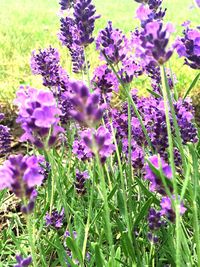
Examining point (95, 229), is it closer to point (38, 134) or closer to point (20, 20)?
point (38, 134)

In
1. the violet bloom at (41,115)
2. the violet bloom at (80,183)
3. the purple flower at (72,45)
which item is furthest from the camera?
the purple flower at (72,45)

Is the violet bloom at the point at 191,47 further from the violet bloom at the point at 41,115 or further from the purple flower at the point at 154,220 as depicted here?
the violet bloom at the point at 41,115

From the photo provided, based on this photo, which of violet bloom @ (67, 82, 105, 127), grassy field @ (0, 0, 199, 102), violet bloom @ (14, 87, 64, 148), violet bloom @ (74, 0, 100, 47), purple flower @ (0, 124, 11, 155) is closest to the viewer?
violet bloom @ (67, 82, 105, 127)

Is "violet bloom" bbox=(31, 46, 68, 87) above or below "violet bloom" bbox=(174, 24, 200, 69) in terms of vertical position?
above

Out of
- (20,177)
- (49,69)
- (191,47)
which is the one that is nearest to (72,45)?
(49,69)

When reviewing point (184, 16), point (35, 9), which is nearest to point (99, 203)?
point (184, 16)

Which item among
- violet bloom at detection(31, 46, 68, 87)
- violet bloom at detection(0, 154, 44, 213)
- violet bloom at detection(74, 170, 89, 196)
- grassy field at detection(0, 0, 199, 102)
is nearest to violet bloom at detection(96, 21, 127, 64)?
violet bloom at detection(74, 170, 89, 196)

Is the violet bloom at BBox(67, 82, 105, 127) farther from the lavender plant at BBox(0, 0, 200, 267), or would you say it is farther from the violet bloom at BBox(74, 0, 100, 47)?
the violet bloom at BBox(74, 0, 100, 47)

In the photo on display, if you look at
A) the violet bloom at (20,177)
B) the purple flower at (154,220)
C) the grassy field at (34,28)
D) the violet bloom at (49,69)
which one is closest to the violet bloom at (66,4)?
the violet bloom at (49,69)
